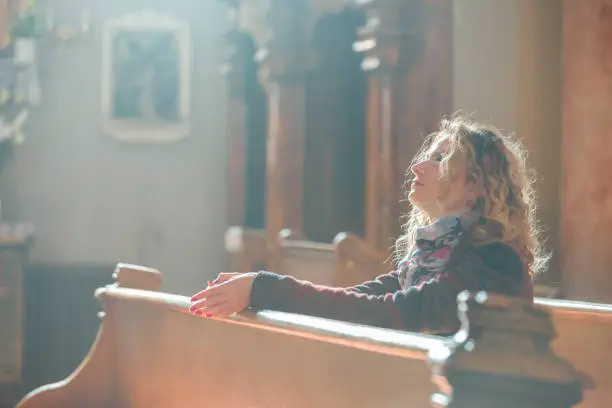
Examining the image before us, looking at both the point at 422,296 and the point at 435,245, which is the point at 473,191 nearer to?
the point at 435,245

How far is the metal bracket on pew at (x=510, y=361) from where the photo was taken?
1633mm

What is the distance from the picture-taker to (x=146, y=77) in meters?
12.8

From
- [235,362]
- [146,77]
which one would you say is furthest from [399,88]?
[146,77]

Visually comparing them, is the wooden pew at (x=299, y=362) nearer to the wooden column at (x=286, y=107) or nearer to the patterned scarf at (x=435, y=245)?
the patterned scarf at (x=435, y=245)

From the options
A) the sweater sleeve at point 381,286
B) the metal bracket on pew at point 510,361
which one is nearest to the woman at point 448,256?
the sweater sleeve at point 381,286

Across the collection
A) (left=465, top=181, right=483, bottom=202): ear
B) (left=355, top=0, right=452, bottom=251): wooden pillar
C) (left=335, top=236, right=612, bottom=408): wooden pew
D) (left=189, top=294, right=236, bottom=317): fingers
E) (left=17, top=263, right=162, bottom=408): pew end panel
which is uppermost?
(left=355, top=0, right=452, bottom=251): wooden pillar

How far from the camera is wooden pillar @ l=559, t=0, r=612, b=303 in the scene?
515 cm

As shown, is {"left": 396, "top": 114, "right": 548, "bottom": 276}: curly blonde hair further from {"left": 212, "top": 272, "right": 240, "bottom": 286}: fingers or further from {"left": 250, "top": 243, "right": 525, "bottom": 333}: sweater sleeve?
{"left": 212, "top": 272, "right": 240, "bottom": 286}: fingers

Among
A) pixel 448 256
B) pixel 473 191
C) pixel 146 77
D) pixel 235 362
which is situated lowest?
pixel 235 362

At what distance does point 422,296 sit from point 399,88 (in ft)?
15.4

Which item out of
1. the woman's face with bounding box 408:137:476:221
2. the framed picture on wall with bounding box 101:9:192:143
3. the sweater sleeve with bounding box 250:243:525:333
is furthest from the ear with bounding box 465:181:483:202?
the framed picture on wall with bounding box 101:9:192:143

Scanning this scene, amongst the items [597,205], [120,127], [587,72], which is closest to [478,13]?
[587,72]

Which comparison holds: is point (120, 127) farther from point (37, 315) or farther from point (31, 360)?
point (31, 360)

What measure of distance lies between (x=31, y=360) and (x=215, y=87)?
4575 millimetres
